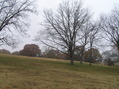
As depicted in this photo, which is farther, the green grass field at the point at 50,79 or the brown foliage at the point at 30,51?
the brown foliage at the point at 30,51

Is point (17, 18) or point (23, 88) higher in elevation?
point (17, 18)

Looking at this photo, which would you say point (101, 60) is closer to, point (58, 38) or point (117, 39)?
point (117, 39)

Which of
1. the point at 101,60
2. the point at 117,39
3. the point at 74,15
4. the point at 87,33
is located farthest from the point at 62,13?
the point at 101,60

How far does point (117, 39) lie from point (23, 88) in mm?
29449

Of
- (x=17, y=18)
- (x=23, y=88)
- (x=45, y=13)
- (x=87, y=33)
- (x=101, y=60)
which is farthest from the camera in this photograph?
(x=101, y=60)

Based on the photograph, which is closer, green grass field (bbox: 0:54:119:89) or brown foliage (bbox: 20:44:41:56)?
green grass field (bbox: 0:54:119:89)

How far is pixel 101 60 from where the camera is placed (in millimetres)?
74938

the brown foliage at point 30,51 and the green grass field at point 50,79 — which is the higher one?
the brown foliage at point 30,51

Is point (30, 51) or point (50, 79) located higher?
point (30, 51)

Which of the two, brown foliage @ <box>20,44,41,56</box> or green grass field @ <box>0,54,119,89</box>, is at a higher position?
brown foliage @ <box>20,44,41,56</box>

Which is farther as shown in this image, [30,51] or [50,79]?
[30,51]

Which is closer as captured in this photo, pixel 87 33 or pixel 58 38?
pixel 58 38

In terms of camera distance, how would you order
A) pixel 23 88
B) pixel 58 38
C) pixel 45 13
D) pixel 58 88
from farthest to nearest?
pixel 45 13
pixel 58 38
pixel 58 88
pixel 23 88

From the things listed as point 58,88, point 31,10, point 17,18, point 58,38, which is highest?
point 31,10
